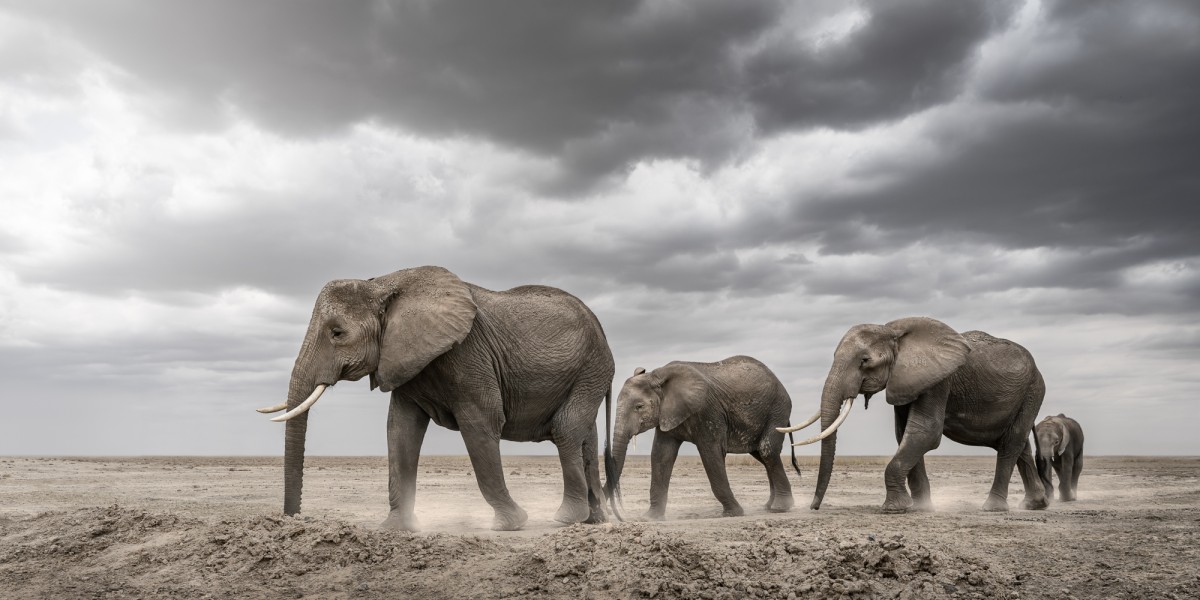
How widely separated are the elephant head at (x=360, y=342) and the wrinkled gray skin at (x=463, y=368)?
0.5 inches

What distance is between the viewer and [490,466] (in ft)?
38.4

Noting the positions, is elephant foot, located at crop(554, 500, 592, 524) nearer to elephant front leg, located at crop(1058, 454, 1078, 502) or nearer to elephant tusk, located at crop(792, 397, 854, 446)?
elephant tusk, located at crop(792, 397, 854, 446)

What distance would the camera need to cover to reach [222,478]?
2914 cm

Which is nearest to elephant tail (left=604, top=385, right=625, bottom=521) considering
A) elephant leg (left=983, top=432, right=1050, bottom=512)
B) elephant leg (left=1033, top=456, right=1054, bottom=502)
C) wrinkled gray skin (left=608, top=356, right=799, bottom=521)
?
wrinkled gray skin (left=608, top=356, right=799, bottom=521)

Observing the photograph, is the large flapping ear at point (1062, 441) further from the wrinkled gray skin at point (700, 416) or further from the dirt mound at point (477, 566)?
the dirt mound at point (477, 566)

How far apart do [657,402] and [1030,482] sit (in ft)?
26.7

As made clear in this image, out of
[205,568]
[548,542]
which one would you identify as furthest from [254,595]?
[548,542]

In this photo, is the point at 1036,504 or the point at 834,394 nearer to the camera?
the point at 834,394

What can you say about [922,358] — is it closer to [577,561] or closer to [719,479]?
[719,479]

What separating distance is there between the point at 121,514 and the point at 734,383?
10.7 meters

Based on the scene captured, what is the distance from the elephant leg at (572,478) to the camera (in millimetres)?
12883

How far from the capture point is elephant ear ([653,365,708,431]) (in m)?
16.4

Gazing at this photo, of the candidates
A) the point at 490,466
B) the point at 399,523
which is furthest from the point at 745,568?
the point at 399,523

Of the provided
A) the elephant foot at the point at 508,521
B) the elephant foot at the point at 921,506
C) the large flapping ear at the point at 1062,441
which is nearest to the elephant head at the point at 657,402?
the elephant foot at the point at 921,506
